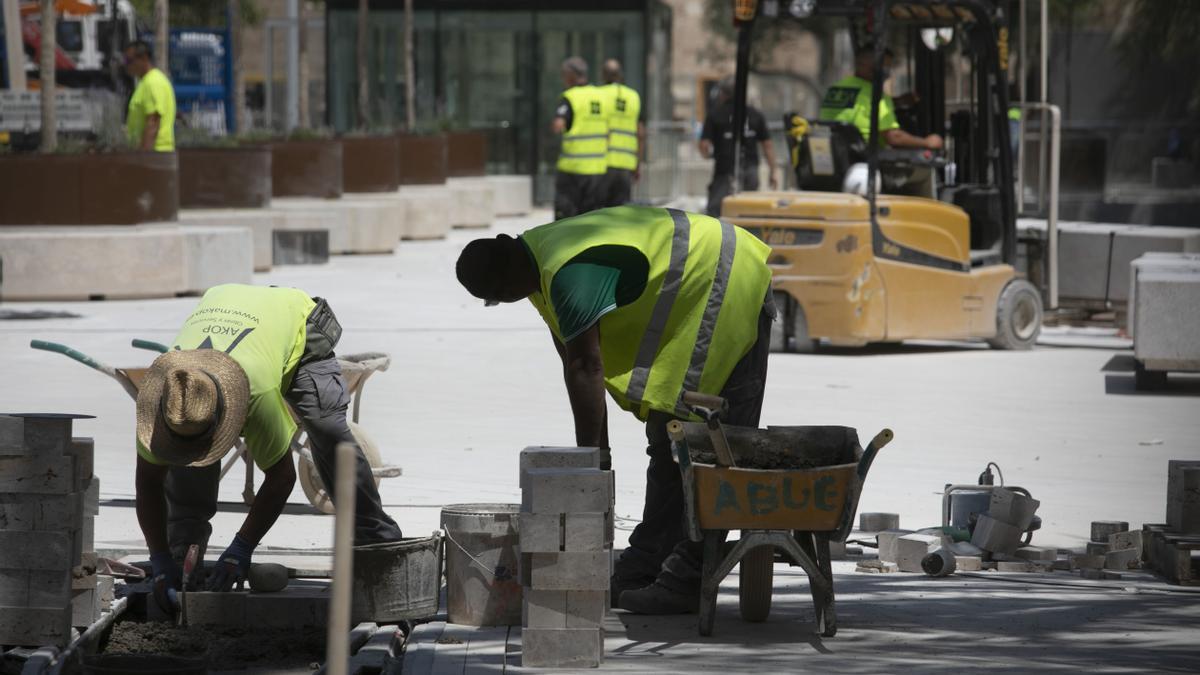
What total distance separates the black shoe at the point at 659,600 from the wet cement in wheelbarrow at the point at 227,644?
1.03 metres

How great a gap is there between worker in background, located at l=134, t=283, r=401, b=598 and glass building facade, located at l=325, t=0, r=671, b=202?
2218 cm

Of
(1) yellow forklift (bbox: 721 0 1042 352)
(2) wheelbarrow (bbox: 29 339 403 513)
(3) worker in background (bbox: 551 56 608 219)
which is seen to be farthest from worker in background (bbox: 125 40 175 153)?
(2) wheelbarrow (bbox: 29 339 403 513)

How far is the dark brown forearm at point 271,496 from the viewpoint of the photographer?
6.80 meters

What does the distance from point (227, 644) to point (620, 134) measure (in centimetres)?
1400

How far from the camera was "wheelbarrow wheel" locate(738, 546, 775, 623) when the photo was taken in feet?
22.1

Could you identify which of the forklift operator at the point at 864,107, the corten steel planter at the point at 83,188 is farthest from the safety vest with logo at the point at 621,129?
the forklift operator at the point at 864,107

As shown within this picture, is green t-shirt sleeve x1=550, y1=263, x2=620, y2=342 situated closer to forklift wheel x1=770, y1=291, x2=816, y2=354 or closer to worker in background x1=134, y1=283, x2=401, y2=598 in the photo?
worker in background x1=134, y1=283, x2=401, y2=598

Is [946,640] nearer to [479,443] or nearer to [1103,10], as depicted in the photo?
[479,443]

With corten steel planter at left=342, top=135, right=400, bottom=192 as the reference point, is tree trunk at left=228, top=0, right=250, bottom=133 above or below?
above

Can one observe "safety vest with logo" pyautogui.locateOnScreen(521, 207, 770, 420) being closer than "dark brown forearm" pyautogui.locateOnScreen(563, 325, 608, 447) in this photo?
No

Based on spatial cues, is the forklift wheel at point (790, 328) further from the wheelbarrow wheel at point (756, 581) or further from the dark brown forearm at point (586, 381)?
the dark brown forearm at point (586, 381)

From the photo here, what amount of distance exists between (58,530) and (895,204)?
885cm

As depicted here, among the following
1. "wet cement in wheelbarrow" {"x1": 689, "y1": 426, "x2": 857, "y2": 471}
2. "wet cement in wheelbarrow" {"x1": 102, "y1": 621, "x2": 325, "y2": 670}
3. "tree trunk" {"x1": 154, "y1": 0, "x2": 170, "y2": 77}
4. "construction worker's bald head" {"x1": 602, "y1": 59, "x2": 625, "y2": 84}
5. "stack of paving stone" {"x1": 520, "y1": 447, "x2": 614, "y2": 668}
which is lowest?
"wet cement in wheelbarrow" {"x1": 102, "y1": 621, "x2": 325, "y2": 670}

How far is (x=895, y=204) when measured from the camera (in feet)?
46.7
